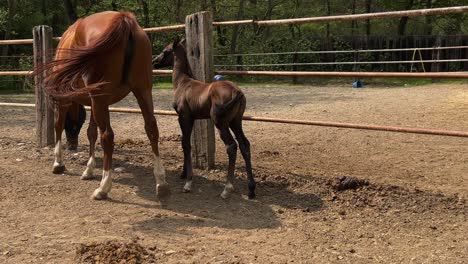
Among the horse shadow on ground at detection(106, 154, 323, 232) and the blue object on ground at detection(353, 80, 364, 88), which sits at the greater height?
the blue object on ground at detection(353, 80, 364, 88)

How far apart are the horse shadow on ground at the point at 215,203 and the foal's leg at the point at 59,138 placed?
0.71 meters

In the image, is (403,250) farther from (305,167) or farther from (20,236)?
(20,236)

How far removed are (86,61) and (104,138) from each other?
2.35 ft

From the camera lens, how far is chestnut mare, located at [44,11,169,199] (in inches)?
171

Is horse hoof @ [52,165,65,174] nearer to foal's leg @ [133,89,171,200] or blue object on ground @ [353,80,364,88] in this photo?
foal's leg @ [133,89,171,200]

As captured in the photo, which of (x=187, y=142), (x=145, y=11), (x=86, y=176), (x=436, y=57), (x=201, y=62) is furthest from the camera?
(x=145, y=11)

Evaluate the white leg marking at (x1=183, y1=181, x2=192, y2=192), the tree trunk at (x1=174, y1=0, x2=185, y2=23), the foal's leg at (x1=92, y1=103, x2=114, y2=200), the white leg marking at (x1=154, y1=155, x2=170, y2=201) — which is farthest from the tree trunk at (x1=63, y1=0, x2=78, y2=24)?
the white leg marking at (x1=154, y1=155, x2=170, y2=201)

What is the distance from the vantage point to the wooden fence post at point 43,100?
680 centimetres

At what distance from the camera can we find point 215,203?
15.1 ft

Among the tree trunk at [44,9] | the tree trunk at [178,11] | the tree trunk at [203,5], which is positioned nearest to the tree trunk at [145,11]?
the tree trunk at [178,11]

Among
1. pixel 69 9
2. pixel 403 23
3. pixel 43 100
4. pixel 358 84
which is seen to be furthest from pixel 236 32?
pixel 43 100

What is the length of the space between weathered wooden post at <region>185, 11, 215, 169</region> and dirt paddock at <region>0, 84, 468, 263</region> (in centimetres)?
22

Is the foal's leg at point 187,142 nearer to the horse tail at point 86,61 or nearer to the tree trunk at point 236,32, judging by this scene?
the horse tail at point 86,61

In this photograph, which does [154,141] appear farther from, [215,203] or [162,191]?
[215,203]
